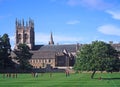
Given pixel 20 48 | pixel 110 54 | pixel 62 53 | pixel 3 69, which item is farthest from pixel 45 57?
pixel 110 54

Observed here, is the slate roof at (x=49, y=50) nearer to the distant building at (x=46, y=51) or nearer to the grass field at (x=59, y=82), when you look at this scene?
the distant building at (x=46, y=51)

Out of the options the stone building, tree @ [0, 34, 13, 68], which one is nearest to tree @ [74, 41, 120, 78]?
tree @ [0, 34, 13, 68]

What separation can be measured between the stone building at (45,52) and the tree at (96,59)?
89394 mm

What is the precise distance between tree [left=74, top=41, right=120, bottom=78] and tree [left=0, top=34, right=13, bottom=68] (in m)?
47.2

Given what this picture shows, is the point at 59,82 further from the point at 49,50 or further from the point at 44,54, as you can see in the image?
the point at 49,50

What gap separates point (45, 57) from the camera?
168 metres

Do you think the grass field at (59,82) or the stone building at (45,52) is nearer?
the grass field at (59,82)

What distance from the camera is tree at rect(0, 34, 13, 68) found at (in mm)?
116625

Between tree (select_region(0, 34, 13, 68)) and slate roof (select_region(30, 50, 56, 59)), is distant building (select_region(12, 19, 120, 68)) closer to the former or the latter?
slate roof (select_region(30, 50, 56, 59))

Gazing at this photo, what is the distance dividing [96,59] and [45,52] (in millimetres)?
101191

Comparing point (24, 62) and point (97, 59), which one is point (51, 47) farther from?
point (97, 59)

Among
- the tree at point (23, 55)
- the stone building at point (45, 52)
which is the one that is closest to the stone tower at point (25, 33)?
the stone building at point (45, 52)

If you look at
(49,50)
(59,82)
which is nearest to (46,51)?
(49,50)

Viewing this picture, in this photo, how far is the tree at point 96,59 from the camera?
233ft
